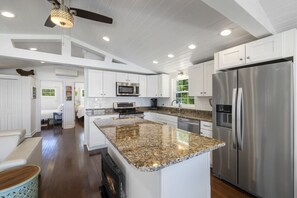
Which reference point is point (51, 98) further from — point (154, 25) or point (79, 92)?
point (154, 25)

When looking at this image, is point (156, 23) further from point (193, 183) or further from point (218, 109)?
point (193, 183)

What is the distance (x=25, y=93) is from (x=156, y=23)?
16.9ft

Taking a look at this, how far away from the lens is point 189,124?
3.19 meters

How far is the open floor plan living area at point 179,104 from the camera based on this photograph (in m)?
1.28

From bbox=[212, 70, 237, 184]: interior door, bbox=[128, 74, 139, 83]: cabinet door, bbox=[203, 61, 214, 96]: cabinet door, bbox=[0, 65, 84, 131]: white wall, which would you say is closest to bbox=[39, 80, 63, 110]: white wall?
bbox=[0, 65, 84, 131]: white wall

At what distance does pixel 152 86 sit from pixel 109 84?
1441mm

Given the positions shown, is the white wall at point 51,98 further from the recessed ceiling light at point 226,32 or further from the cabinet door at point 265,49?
A: the cabinet door at point 265,49

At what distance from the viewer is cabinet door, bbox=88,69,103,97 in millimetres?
4051

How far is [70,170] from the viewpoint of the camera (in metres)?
2.79

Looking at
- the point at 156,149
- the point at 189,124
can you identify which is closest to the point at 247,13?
Answer: the point at 156,149

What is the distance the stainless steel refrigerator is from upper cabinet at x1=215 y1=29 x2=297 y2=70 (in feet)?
0.52

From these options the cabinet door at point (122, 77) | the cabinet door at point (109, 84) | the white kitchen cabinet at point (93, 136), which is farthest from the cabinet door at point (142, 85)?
the white kitchen cabinet at point (93, 136)

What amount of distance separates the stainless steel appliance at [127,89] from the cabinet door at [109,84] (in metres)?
0.14

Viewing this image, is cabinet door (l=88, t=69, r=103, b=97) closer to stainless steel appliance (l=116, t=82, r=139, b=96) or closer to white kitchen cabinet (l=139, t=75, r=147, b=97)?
stainless steel appliance (l=116, t=82, r=139, b=96)
